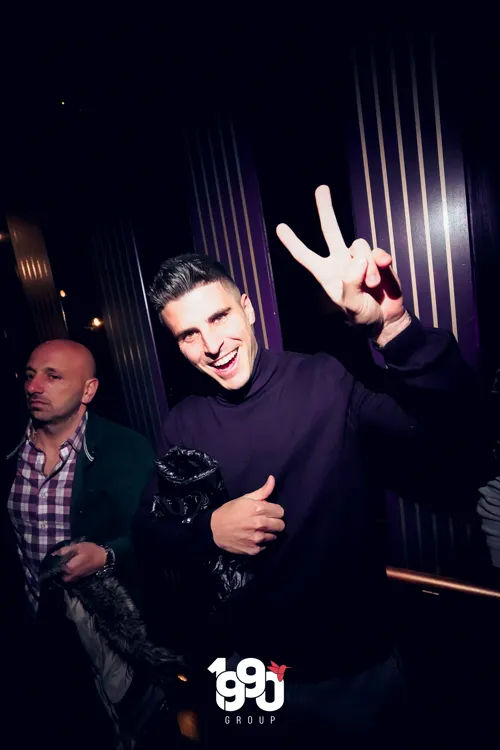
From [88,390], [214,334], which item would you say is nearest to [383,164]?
[214,334]

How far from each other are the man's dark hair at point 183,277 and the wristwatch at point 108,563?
1.41 meters

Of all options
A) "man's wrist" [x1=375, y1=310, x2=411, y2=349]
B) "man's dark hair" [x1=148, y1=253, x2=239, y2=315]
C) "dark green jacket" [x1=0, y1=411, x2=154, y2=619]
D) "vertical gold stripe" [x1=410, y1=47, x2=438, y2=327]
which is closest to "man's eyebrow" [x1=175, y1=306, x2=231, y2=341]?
"man's dark hair" [x1=148, y1=253, x2=239, y2=315]

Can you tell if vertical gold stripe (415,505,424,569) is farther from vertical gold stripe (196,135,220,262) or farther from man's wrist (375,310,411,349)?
vertical gold stripe (196,135,220,262)

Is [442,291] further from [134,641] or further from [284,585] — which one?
[134,641]

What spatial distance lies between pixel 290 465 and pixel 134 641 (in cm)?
142

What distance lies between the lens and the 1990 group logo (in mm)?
1618

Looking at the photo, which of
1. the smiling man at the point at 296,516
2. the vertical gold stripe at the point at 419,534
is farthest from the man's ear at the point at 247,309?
the vertical gold stripe at the point at 419,534

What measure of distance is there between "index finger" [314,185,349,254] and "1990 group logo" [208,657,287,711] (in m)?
1.76

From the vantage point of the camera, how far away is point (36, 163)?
3.04m

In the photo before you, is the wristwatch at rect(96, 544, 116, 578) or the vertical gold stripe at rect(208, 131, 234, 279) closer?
the wristwatch at rect(96, 544, 116, 578)

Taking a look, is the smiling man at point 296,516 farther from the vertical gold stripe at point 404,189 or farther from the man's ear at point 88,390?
the man's ear at point 88,390

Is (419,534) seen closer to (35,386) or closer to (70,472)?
(70,472)

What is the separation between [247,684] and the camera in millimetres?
1710

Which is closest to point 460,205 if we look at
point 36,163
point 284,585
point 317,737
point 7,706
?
point 284,585
